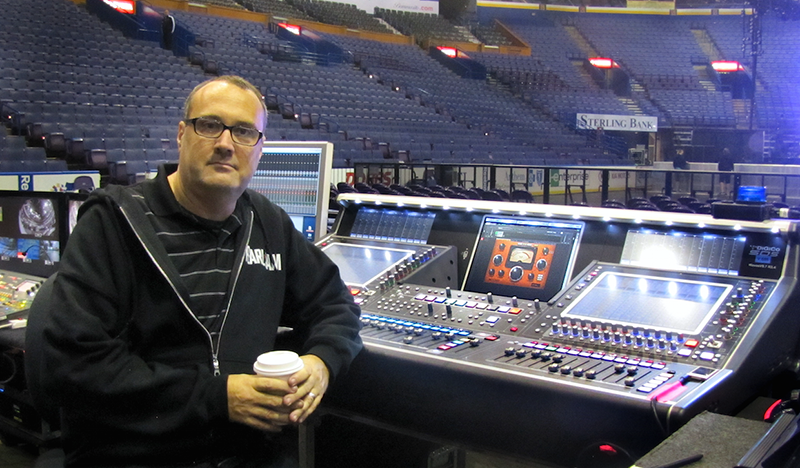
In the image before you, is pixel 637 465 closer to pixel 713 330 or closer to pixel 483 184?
pixel 713 330

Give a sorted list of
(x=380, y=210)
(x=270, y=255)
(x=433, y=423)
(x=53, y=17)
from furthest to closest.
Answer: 1. (x=53, y=17)
2. (x=380, y=210)
3. (x=433, y=423)
4. (x=270, y=255)

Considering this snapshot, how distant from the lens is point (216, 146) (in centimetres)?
156

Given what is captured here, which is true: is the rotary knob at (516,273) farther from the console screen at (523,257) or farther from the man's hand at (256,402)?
the man's hand at (256,402)

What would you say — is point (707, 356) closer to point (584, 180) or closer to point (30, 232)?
point (30, 232)

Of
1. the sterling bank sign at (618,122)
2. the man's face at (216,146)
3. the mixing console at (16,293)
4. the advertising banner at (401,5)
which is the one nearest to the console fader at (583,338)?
the man's face at (216,146)

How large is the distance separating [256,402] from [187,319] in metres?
0.26

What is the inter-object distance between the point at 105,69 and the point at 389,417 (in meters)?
11.0

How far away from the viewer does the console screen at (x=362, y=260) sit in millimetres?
2438

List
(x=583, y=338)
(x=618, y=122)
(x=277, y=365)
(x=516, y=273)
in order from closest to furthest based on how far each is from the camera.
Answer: (x=277, y=365)
(x=583, y=338)
(x=516, y=273)
(x=618, y=122)

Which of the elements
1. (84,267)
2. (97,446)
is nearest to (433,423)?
(97,446)

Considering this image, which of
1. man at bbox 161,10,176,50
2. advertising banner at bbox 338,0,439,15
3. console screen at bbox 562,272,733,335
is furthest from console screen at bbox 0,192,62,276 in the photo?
advertising banner at bbox 338,0,439,15

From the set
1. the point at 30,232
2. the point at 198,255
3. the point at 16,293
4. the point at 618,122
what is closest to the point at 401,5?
the point at 618,122

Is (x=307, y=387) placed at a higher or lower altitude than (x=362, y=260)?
lower

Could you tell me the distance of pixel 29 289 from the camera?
279 centimetres
